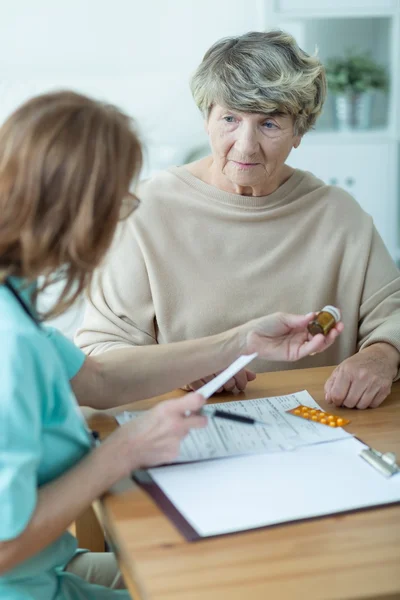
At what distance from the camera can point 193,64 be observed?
135 inches

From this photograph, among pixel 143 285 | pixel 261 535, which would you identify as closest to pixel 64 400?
pixel 261 535

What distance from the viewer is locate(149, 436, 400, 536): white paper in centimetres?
97

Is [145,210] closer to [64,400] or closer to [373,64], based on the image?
[64,400]

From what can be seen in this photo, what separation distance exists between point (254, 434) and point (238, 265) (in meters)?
0.62

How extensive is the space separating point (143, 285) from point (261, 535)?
86 cm

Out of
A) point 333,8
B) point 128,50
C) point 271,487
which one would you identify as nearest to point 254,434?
point 271,487

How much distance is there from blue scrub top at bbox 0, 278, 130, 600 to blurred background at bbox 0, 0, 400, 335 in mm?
2347

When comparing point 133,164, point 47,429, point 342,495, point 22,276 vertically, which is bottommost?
point 342,495

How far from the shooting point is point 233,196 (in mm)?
1797

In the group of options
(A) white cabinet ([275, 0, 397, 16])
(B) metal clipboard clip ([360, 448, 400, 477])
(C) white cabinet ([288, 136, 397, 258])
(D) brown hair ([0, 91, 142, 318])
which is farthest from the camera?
(C) white cabinet ([288, 136, 397, 258])

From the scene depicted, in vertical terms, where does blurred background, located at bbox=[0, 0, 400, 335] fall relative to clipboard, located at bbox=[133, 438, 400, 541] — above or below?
above

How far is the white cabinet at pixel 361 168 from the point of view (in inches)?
127

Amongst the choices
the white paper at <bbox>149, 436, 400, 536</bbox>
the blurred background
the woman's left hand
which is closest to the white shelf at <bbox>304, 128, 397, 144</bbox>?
the blurred background

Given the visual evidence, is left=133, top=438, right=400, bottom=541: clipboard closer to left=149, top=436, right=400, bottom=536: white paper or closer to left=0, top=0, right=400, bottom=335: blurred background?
left=149, top=436, right=400, bottom=536: white paper
